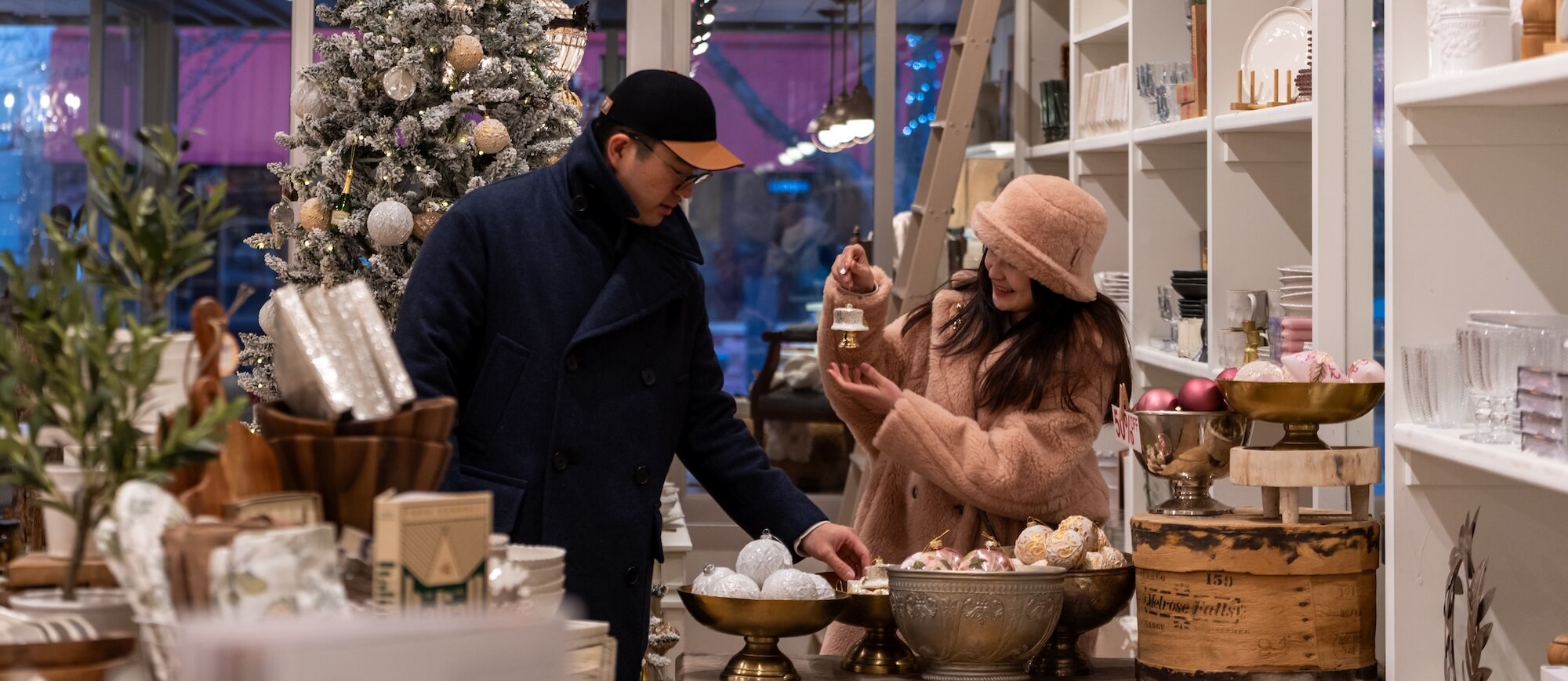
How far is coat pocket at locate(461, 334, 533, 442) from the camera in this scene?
2.35m

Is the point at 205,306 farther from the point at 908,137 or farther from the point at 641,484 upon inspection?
the point at 908,137

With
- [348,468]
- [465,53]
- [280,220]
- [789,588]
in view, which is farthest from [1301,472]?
[280,220]

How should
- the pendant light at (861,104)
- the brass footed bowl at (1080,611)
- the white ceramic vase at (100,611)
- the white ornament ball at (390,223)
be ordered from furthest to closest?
the pendant light at (861,104) → the white ornament ball at (390,223) → the brass footed bowl at (1080,611) → the white ceramic vase at (100,611)

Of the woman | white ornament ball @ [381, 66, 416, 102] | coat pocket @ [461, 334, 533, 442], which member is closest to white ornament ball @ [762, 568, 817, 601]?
coat pocket @ [461, 334, 533, 442]

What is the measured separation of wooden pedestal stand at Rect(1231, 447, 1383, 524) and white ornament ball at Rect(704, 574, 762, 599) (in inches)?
27.4

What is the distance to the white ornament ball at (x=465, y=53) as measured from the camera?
390 centimetres

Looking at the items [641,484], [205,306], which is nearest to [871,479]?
[641,484]

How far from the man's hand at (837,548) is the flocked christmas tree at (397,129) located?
1865 millimetres

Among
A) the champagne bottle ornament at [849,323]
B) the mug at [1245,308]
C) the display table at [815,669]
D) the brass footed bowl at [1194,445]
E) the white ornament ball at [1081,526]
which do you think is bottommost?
the display table at [815,669]

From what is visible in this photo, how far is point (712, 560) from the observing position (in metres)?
5.96

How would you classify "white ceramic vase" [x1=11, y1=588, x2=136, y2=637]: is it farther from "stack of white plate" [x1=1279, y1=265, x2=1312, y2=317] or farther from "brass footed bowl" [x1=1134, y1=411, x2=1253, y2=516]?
"stack of white plate" [x1=1279, y1=265, x2=1312, y2=317]

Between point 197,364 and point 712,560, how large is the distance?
493 centimetres

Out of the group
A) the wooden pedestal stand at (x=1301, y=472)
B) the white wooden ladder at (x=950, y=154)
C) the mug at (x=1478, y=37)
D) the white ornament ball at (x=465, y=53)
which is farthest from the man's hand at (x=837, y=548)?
the white wooden ladder at (x=950, y=154)

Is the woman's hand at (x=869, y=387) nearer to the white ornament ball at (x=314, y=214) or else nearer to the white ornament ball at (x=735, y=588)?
the white ornament ball at (x=735, y=588)
